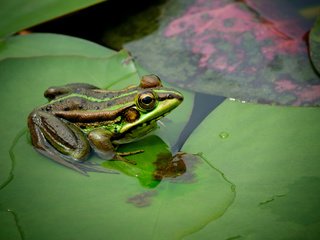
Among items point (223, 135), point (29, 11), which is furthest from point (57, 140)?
point (29, 11)

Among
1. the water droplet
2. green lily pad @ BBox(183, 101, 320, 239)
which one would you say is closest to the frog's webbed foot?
green lily pad @ BBox(183, 101, 320, 239)

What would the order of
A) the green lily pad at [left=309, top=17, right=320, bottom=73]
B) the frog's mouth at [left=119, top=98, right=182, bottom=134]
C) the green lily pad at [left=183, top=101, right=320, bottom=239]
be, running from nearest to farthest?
the green lily pad at [left=183, top=101, right=320, bottom=239] < the frog's mouth at [left=119, top=98, right=182, bottom=134] < the green lily pad at [left=309, top=17, right=320, bottom=73]

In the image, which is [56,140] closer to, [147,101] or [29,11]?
[147,101]

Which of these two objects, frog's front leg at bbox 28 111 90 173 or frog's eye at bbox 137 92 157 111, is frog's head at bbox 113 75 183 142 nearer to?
frog's eye at bbox 137 92 157 111

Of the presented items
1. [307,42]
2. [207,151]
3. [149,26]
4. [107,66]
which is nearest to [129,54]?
[107,66]

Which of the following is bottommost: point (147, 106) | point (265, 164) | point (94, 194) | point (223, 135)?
point (265, 164)

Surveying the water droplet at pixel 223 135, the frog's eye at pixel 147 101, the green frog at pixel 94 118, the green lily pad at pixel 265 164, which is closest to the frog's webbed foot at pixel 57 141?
the green frog at pixel 94 118
